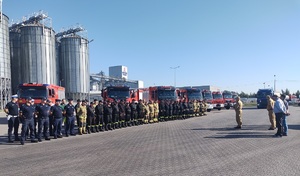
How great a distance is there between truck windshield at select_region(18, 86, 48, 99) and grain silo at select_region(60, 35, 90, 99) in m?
43.1

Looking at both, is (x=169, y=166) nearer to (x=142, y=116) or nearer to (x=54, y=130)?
(x=54, y=130)

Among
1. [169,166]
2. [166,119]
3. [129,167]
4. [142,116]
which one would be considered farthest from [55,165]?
[166,119]

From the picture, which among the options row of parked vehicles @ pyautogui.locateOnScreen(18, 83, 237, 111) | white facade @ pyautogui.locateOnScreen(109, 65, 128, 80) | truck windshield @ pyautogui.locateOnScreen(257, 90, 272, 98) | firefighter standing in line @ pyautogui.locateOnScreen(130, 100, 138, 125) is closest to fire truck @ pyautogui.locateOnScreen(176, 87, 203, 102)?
row of parked vehicles @ pyautogui.locateOnScreen(18, 83, 237, 111)

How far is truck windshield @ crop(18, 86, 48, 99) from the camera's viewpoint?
19516 mm

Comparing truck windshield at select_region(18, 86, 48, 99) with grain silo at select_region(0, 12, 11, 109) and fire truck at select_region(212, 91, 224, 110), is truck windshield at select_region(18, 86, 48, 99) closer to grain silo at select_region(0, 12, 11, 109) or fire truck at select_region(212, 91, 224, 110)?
fire truck at select_region(212, 91, 224, 110)

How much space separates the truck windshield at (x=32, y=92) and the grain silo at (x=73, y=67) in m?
43.1

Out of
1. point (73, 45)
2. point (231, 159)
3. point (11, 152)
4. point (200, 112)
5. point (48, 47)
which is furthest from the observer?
point (73, 45)

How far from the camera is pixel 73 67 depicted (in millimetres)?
63000

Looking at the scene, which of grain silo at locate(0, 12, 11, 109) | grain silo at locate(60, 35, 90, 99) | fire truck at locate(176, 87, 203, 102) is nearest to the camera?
fire truck at locate(176, 87, 203, 102)

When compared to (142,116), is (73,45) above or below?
above

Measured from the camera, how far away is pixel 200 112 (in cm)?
2586

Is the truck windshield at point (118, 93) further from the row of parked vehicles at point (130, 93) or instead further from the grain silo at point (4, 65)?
the grain silo at point (4, 65)

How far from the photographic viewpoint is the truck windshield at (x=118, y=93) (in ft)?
71.2

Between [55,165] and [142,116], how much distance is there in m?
11.5
